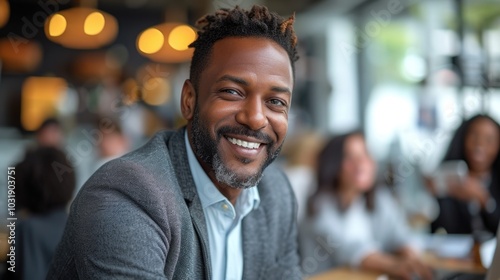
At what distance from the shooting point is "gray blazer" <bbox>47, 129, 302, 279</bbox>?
3.42ft

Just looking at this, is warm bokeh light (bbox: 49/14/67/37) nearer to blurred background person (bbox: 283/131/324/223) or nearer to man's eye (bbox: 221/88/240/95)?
blurred background person (bbox: 283/131/324/223)

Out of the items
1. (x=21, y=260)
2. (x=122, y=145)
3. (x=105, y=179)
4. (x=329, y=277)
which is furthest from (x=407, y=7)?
(x=105, y=179)

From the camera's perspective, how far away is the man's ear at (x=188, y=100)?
49.5 inches

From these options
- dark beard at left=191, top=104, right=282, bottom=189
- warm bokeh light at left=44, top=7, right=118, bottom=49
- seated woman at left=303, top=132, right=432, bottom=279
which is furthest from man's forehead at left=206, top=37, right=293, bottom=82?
warm bokeh light at left=44, top=7, right=118, bottom=49

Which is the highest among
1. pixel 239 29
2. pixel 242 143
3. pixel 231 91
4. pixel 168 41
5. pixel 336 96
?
pixel 168 41

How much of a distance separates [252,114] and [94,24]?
496 centimetres

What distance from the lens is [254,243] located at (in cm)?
139

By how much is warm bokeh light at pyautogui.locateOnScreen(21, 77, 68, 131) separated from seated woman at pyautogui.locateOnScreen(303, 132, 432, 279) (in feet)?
18.5

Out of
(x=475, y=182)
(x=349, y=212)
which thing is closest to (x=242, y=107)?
(x=349, y=212)

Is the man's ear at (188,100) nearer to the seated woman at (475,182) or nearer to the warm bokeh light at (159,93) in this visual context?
the seated woman at (475,182)

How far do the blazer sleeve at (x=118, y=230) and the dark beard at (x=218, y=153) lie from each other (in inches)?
5.9

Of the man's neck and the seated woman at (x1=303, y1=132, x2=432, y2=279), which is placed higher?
the man's neck

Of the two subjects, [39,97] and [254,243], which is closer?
[254,243]

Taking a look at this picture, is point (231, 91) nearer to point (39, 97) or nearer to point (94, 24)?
point (94, 24)
